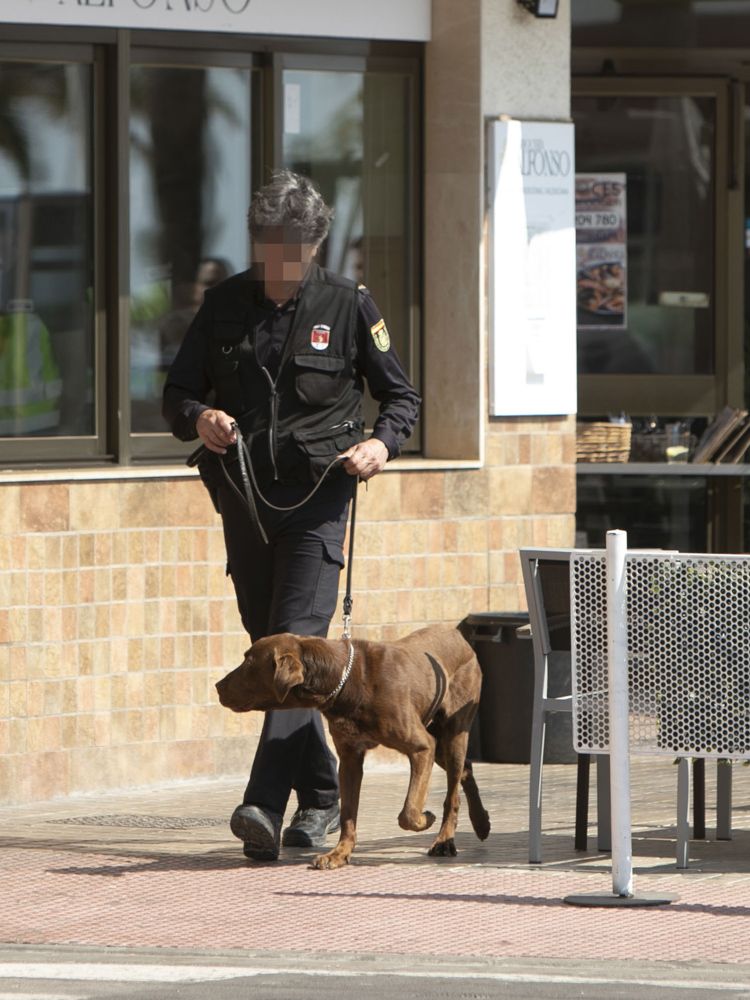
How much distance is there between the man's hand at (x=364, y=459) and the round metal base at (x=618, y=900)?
5.29ft

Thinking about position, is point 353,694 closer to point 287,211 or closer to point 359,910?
point 359,910

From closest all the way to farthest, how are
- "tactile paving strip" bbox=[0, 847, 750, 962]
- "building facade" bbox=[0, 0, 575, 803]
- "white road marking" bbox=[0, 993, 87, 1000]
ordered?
"white road marking" bbox=[0, 993, 87, 1000]
"tactile paving strip" bbox=[0, 847, 750, 962]
"building facade" bbox=[0, 0, 575, 803]

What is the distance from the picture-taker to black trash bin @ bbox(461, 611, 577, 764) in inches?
388

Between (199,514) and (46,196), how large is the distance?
152cm

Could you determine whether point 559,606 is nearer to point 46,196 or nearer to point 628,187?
point 46,196

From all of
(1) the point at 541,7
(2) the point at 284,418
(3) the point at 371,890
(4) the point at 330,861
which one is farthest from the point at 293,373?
(1) the point at 541,7

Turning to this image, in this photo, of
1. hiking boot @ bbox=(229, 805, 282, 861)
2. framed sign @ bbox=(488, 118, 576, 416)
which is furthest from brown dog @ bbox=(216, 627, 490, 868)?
framed sign @ bbox=(488, 118, 576, 416)

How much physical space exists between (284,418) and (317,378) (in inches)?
7.0

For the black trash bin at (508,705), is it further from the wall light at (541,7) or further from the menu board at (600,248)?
the menu board at (600,248)

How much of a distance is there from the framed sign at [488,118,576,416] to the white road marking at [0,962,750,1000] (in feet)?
15.4

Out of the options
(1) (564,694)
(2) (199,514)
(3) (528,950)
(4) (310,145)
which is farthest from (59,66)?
(3) (528,950)

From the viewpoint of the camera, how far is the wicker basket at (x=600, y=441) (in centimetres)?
1208

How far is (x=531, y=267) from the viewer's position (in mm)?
10547

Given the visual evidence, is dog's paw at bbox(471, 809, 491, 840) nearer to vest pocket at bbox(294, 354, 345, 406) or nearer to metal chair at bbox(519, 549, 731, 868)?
metal chair at bbox(519, 549, 731, 868)
